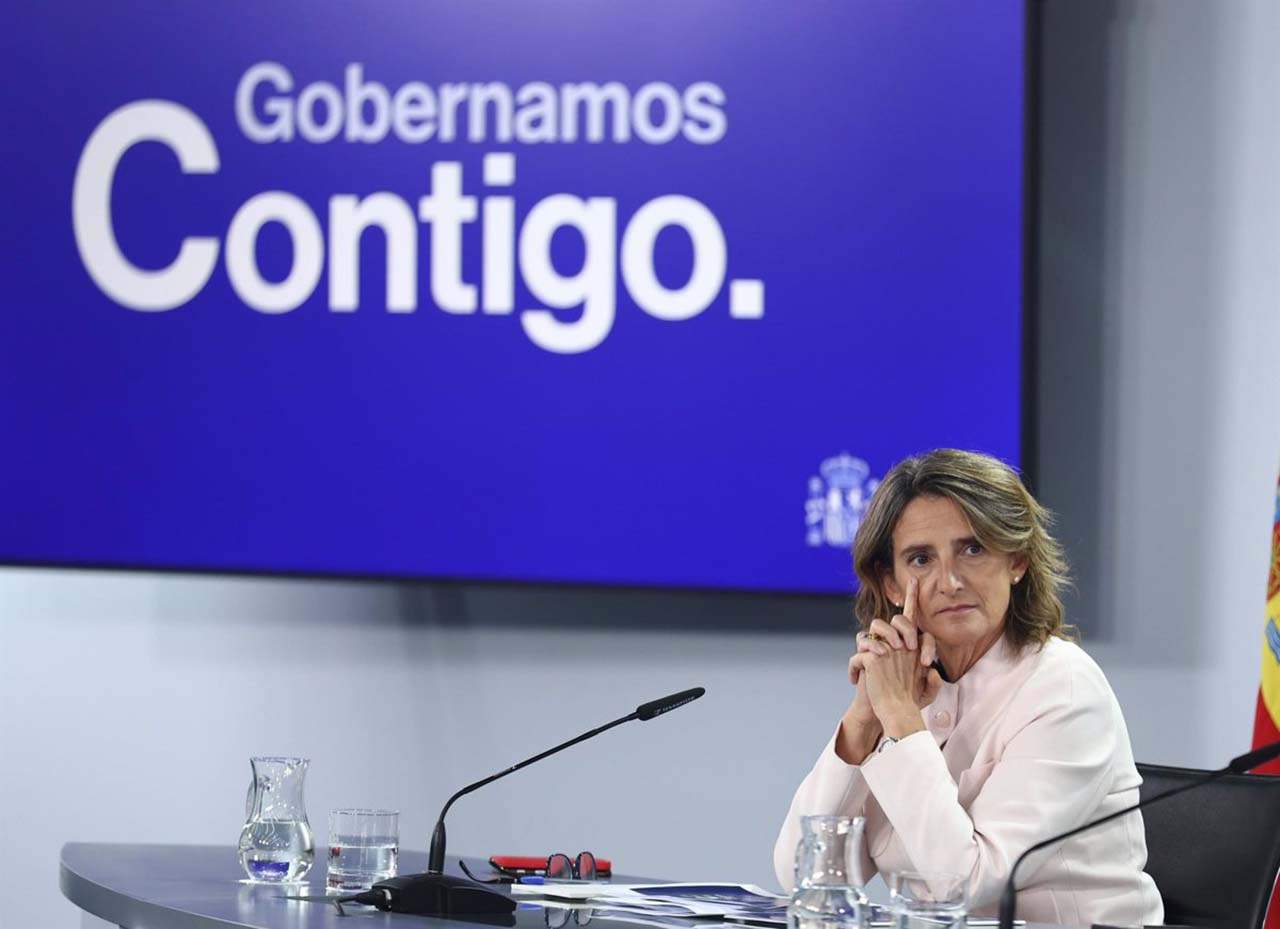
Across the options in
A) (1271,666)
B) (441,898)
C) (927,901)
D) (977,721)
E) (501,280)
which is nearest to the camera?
→ (927,901)

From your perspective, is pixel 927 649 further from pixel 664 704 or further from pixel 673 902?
pixel 673 902

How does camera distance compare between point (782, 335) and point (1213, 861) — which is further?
point (782, 335)

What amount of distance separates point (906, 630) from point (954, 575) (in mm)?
104

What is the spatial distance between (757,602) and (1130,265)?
1035mm

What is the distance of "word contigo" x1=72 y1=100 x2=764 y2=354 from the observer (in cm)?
387

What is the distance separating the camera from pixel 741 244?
3.82 m

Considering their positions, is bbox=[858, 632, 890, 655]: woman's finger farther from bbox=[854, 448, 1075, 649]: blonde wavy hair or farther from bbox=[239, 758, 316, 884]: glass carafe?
bbox=[239, 758, 316, 884]: glass carafe

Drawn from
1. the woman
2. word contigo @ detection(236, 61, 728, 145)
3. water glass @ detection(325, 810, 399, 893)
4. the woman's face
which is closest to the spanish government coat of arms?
word contigo @ detection(236, 61, 728, 145)

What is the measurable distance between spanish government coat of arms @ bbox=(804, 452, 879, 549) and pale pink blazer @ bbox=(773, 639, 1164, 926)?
124cm

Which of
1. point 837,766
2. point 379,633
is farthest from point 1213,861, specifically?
point 379,633

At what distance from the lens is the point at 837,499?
3760mm

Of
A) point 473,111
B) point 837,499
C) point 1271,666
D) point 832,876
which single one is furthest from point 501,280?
point 832,876

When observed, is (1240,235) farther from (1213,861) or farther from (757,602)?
(1213,861)

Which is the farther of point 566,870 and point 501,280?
point 501,280
